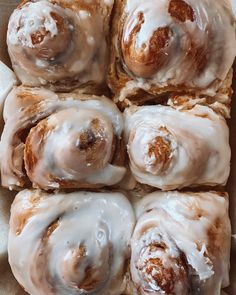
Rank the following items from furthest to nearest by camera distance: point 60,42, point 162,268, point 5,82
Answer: point 5,82 < point 60,42 < point 162,268

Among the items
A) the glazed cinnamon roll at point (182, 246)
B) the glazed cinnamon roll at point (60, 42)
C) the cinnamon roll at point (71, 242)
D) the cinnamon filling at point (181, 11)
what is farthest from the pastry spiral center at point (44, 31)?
the glazed cinnamon roll at point (182, 246)

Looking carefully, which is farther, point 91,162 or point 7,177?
point 7,177

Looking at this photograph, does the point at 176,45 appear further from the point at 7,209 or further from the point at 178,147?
the point at 7,209

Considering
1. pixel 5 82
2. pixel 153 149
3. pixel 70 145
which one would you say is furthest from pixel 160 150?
pixel 5 82

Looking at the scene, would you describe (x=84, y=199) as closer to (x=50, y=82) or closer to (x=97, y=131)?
(x=97, y=131)

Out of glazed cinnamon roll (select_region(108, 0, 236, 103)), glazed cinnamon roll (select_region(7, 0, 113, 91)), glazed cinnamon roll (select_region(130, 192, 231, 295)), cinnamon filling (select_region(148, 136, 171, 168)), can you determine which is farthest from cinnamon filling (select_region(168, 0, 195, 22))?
glazed cinnamon roll (select_region(130, 192, 231, 295))

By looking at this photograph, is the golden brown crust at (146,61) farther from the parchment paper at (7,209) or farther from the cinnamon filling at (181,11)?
the parchment paper at (7,209)

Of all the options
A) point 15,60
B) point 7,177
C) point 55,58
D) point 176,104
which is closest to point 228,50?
point 176,104
